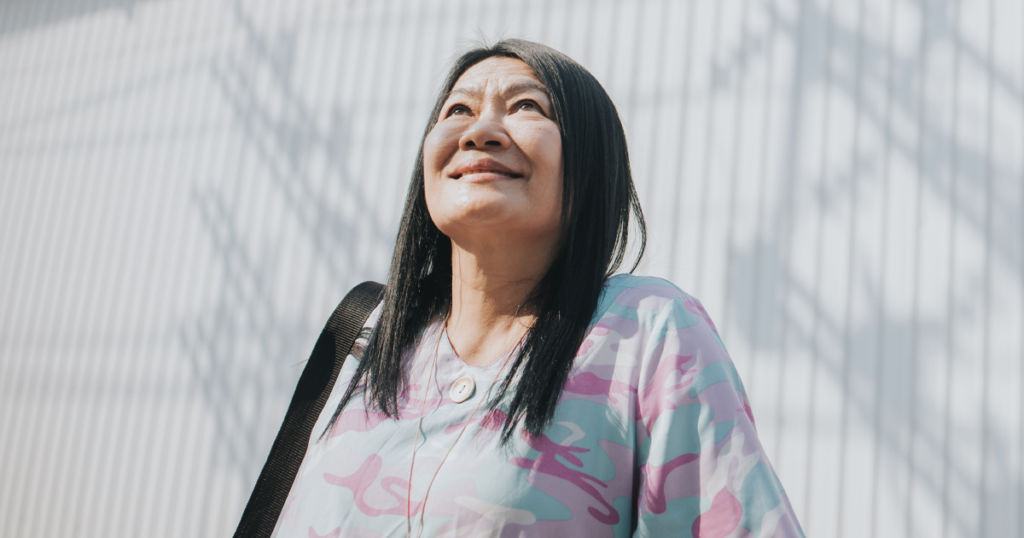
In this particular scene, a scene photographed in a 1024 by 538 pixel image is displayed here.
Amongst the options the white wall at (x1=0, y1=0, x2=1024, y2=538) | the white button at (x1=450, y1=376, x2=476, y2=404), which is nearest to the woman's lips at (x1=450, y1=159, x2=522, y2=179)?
the white button at (x1=450, y1=376, x2=476, y2=404)

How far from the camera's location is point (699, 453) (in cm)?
78

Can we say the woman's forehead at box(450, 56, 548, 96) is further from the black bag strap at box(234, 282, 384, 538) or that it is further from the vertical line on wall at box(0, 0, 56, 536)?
the vertical line on wall at box(0, 0, 56, 536)

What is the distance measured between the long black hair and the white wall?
1.30m

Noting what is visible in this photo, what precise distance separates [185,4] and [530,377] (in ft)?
13.9

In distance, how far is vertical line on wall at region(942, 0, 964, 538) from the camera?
7.45 ft

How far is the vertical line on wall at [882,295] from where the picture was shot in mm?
2320

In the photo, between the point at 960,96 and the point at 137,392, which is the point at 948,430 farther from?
the point at 137,392

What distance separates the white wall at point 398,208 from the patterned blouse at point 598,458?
5.18 feet

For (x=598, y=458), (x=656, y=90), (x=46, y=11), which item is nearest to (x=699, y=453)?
(x=598, y=458)

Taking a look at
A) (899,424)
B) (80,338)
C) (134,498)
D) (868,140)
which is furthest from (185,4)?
(899,424)

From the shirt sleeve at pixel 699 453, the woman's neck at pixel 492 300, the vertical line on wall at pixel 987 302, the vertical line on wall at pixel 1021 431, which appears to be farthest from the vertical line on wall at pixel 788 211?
the shirt sleeve at pixel 699 453

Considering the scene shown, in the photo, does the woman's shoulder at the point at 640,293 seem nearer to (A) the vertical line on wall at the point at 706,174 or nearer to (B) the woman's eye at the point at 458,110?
(B) the woman's eye at the point at 458,110

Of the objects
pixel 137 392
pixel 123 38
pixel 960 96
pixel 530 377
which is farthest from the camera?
pixel 123 38

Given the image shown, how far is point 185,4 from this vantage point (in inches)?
162
